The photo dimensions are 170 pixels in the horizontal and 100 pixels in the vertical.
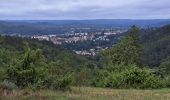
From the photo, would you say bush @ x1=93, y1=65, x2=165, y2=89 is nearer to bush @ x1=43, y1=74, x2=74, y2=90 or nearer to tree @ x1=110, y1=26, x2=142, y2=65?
bush @ x1=43, y1=74, x2=74, y2=90

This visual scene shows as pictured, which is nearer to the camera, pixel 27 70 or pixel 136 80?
pixel 27 70

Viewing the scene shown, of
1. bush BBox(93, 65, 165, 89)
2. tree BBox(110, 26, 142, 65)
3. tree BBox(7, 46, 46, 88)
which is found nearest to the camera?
tree BBox(7, 46, 46, 88)

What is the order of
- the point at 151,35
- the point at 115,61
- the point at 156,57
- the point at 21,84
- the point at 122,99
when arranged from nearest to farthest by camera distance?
the point at 122,99 → the point at 21,84 → the point at 115,61 → the point at 156,57 → the point at 151,35

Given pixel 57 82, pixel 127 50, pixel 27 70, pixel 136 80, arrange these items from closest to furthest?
pixel 57 82 → pixel 27 70 → pixel 136 80 → pixel 127 50

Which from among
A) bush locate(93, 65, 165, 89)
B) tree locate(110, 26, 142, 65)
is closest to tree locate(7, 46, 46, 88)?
bush locate(93, 65, 165, 89)

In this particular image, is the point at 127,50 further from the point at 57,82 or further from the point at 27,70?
the point at 57,82

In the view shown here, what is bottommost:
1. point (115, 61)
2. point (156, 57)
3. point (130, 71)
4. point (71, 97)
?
point (156, 57)

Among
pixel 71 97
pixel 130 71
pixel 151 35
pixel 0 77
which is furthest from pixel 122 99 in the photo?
pixel 151 35

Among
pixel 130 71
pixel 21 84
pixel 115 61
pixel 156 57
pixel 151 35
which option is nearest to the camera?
pixel 21 84

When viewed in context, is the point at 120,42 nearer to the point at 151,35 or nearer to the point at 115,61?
the point at 115,61

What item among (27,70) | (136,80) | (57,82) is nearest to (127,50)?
(136,80)

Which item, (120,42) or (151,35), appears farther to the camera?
(151,35)
